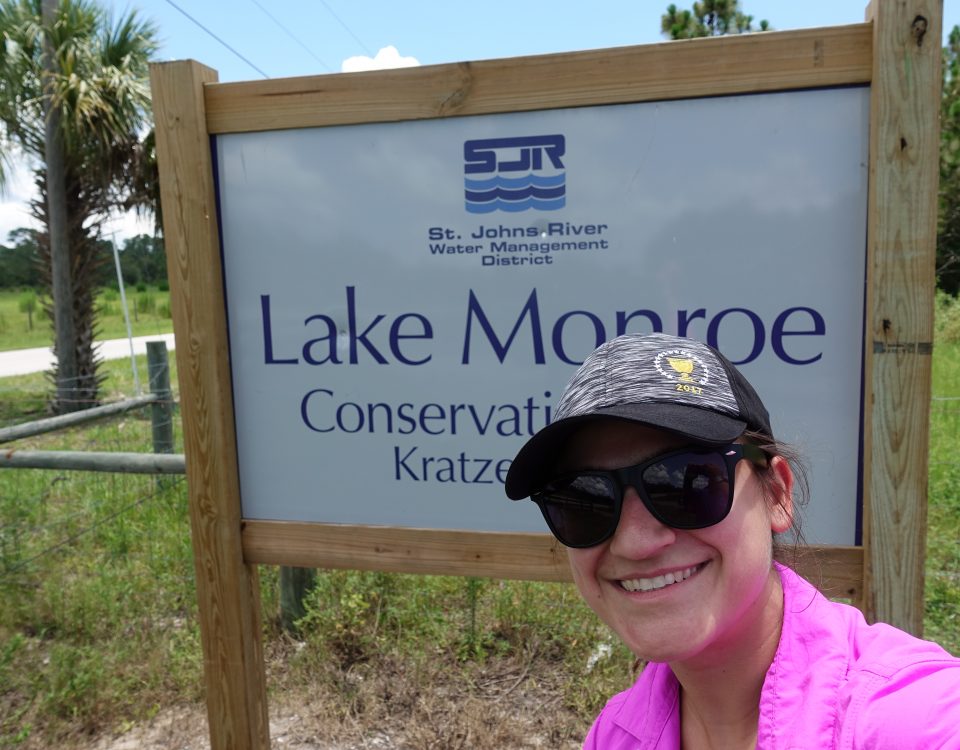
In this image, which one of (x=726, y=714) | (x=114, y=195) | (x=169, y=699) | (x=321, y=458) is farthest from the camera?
(x=114, y=195)

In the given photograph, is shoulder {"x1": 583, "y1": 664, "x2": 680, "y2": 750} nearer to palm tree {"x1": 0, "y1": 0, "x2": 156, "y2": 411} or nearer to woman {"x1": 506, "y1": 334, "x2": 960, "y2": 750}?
woman {"x1": 506, "y1": 334, "x2": 960, "y2": 750}

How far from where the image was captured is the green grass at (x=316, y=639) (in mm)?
3082

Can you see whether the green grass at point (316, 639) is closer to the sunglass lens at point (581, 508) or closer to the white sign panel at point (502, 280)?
the white sign panel at point (502, 280)

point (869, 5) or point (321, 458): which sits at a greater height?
point (869, 5)

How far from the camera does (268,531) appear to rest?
2330mm

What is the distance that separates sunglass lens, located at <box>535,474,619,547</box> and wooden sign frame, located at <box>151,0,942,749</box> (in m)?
0.94

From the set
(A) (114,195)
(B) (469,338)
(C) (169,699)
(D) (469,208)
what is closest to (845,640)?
(B) (469,338)

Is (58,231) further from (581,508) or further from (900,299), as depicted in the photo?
(581,508)

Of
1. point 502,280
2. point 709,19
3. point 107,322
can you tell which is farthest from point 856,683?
point 107,322

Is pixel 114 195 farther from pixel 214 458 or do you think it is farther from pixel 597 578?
pixel 597 578

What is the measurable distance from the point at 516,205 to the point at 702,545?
1239mm

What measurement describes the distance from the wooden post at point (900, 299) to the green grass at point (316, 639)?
4.78ft

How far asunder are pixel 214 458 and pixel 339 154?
978 millimetres

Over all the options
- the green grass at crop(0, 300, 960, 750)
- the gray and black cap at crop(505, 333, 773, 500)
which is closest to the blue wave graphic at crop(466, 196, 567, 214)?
the gray and black cap at crop(505, 333, 773, 500)
